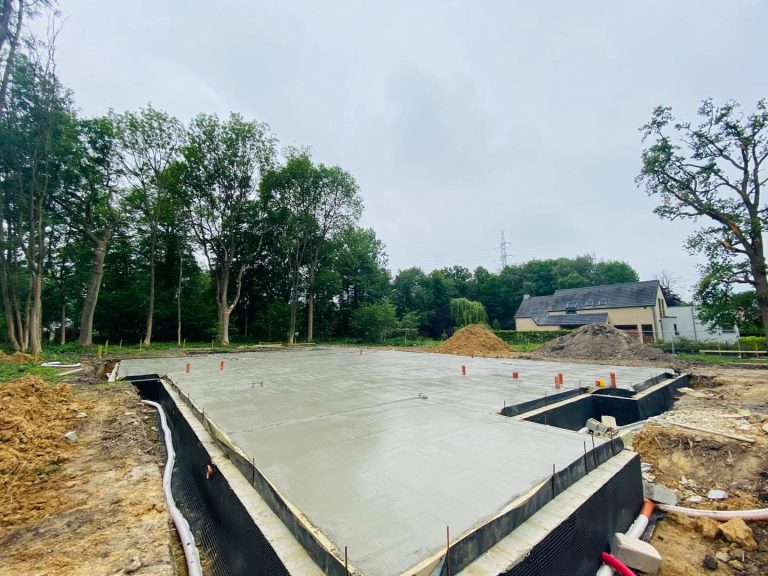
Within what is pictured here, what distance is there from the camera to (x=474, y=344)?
14586 mm

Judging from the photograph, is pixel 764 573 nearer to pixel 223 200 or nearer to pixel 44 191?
pixel 44 191

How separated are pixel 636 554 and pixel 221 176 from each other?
18.8 metres

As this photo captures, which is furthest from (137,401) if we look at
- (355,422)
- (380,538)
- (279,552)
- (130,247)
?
(130,247)

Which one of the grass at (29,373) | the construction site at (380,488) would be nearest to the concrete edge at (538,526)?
the construction site at (380,488)

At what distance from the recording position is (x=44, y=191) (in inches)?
391

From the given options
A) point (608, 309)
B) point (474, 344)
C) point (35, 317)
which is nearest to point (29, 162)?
point (35, 317)

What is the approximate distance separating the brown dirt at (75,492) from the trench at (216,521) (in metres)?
0.26

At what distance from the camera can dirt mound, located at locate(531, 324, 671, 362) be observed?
10.9 metres

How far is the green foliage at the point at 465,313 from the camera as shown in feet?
81.5

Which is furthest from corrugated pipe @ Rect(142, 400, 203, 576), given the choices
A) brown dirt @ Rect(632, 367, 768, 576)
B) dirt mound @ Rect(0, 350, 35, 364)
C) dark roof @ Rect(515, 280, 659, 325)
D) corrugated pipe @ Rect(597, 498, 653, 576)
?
dark roof @ Rect(515, 280, 659, 325)

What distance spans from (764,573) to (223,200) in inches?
759

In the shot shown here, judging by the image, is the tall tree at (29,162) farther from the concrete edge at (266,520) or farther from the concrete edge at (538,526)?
the concrete edge at (538,526)

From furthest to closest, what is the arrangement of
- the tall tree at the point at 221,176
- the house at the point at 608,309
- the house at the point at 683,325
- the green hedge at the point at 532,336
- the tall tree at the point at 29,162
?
the house at the point at 683,325
the house at the point at 608,309
the green hedge at the point at 532,336
the tall tree at the point at 221,176
the tall tree at the point at 29,162

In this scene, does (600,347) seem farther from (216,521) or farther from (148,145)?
(148,145)
